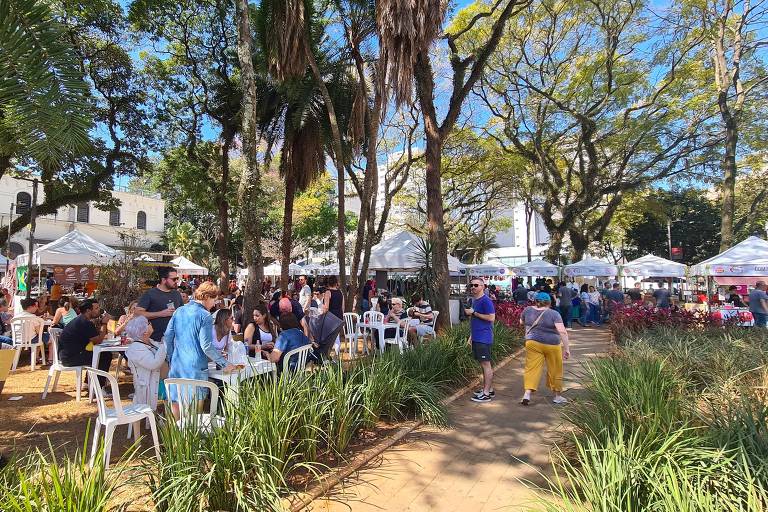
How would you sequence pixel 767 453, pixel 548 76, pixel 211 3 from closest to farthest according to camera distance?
pixel 767 453, pixel 211 3, pixel 548 76

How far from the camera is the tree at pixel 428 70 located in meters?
8.18

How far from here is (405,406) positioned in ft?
16.8

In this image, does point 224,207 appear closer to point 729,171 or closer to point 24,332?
point 24,332

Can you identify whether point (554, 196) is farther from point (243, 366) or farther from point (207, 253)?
point (207, 253)

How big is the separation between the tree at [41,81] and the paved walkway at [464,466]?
159 inches

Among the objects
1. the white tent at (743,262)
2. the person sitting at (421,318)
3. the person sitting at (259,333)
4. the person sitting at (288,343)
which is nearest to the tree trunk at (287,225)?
the person sitting at (421,318)

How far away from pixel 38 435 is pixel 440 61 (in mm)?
16795

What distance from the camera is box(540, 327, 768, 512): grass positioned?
2.55 metres

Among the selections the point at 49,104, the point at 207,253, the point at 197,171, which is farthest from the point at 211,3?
the point at 207,253

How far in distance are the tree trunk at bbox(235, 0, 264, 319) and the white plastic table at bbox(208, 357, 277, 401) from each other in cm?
216

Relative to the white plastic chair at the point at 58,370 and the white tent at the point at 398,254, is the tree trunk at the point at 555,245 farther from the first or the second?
the white plastic chair at the point at 58,370

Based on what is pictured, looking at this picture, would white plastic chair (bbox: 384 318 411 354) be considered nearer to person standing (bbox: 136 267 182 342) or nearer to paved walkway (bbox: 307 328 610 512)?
paved walkway (bbox: 307 328 610 512)

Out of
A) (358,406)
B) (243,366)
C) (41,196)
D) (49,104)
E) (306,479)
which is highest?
(41,196)

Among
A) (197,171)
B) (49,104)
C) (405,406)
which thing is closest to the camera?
(49,104)
